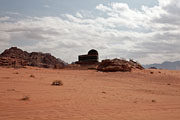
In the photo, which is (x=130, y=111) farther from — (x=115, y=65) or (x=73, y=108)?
(x=115, y=65)

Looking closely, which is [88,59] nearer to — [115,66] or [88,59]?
[88,59]

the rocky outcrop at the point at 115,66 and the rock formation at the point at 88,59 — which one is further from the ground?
the rock formation at the point at 88,59

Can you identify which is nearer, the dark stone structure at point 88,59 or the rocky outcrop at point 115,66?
the rocky outcrop at point 115,66

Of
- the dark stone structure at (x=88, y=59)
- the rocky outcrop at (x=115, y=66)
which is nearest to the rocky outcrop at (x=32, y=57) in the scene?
the dark stone structure at (x=88, y=59)

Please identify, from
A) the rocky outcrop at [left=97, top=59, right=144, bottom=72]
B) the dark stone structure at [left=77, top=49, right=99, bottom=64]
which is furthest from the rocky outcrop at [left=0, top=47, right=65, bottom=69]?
the rocky outcrop at [left=97, top=59, right=144, bottom=72]

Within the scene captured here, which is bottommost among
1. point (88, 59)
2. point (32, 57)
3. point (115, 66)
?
point (115, 66)

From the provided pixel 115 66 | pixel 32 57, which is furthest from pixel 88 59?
pixel 32 57

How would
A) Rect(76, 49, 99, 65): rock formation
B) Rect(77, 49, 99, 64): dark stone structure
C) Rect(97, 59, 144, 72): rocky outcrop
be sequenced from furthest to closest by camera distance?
Rect(77, 49, 99, 64): dark stone structure
Rect(76, 49, 99, 65): rock formation
Rect(97, 59, 144, 72): rocky outcrop

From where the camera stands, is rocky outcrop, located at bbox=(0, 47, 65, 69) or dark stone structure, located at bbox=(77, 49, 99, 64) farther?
rocky outcrop, located at bbox=(0, 47, 65, 69)

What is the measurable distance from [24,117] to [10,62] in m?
43.2

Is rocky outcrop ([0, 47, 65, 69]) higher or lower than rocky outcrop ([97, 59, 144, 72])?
higher

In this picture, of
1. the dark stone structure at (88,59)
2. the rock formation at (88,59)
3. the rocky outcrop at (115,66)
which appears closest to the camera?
the rocky outcrop at (115,66)

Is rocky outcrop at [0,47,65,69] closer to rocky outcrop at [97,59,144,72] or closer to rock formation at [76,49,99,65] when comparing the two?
rock formation at [76,49,99,65]

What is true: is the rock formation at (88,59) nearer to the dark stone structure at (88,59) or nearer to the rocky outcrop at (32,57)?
the dark stone structure at (88,59)
